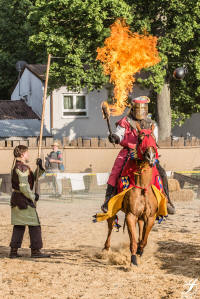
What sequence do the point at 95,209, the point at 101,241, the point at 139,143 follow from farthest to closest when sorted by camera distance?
the point at 95,209
the point at 101,241
the point at 139,143

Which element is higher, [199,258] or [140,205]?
[140,205]

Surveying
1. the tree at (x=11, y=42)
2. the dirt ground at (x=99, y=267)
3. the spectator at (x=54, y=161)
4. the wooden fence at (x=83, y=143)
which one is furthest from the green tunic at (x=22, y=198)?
the tree at (x=11, y=42)

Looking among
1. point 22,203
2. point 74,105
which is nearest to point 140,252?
point 22,203

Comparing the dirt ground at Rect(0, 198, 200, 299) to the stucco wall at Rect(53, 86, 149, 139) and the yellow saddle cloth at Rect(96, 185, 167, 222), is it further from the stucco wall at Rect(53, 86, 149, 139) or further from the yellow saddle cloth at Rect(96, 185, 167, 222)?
the stucco wall at Rect(53, 86, 149, 139)

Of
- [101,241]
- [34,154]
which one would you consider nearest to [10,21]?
[34,154]

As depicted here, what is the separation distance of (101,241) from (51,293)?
3.77 metres

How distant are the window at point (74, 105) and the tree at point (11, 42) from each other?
14044 mm

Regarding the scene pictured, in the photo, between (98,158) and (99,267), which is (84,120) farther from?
(99,267)

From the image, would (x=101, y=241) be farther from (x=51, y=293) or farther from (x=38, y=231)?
(x=51, y=293)

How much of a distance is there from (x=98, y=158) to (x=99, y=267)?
1308 centimetres

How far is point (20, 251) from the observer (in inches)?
377

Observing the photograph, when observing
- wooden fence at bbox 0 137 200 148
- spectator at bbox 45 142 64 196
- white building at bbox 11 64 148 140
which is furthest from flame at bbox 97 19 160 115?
white building at bbox 11 64 148 140

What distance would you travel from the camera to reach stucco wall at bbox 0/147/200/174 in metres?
20.2

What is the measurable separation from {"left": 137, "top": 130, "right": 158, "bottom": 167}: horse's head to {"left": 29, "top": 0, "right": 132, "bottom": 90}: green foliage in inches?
592
